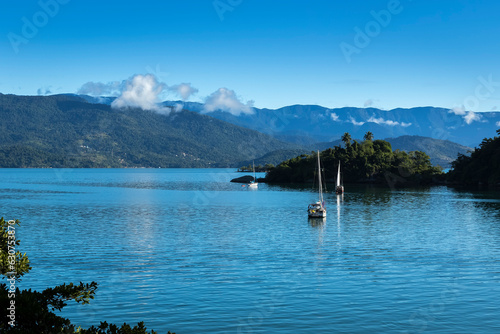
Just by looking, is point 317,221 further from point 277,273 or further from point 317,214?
point 277,273

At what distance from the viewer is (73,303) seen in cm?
3184

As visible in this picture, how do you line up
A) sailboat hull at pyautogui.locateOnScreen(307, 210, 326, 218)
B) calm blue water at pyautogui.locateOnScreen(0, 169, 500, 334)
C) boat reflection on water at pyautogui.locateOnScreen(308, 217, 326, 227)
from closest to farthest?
calm blue water at pyautogui.locateOnScreen(0, 169, 500, 334), boat reflection on water at pyautogui.locateOnScreen(308, 217, 326, 227), sailboat hull at pyautogui.locateOnScreen(307, 210, 326, 218)

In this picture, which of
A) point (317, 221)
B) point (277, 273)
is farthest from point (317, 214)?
point (277, 273)

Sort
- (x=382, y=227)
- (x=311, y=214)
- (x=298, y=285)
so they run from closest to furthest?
(x=298, y=285) < (x=382, y=227) < (x=311, y=214)

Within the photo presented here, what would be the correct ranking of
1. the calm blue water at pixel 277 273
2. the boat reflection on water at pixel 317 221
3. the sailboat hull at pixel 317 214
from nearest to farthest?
the calm blue water at pixel 277 273, the boat reflection on water at pixel 317 221, the sailboat hull at pixel 317 214

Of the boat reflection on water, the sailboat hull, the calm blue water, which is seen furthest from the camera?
the sailboat hull

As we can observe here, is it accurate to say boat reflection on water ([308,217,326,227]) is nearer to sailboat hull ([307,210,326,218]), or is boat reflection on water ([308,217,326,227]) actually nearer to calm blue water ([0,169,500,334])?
sailboat hull ([307,210,326,218])

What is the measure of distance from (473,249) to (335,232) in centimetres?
1977

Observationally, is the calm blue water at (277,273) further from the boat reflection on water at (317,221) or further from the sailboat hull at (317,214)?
the sailboat hull at (317,214)

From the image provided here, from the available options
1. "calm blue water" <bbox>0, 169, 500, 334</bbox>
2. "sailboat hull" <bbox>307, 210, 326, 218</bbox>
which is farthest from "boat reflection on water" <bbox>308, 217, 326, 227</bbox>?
"calm blue water" <bbox>0, 169, 500, 334</bbox>

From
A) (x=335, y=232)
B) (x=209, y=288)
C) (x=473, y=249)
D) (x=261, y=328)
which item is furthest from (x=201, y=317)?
(x=335, y=232)

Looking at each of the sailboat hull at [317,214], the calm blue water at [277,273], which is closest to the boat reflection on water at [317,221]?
the sailboat hull at [317,214]

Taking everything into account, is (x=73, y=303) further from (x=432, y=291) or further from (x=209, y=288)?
(x=432, y=291)

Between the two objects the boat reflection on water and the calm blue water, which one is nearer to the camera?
the calm blue water
